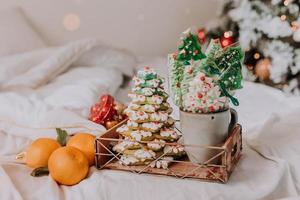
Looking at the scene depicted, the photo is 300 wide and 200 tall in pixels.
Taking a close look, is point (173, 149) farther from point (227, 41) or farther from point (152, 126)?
point (227, 41)

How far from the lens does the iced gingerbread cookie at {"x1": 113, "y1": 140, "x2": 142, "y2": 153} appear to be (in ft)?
3.13

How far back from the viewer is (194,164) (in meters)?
0.94

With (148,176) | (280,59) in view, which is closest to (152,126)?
(148,176)

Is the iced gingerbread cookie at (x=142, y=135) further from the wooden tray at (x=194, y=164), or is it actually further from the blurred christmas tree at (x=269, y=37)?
the blurred christmas tree at (x=269, y=37)

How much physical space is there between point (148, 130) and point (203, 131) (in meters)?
0.12

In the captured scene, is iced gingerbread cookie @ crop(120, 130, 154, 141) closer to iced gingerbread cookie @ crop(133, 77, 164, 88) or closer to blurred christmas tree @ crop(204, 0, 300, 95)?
iced gingerbread cookie @ crop(133, 77, 164, 88)

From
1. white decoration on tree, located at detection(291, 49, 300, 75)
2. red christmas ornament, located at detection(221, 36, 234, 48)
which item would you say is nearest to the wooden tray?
red christmas ornament, located at detection(221, 36, 234, 48)

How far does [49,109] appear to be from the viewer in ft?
4.46

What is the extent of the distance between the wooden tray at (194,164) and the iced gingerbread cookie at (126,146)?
0.01 m

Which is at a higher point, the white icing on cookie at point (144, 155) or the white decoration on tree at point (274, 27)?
the white decoration on tree at point (274, 27)

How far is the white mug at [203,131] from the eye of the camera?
907 mm

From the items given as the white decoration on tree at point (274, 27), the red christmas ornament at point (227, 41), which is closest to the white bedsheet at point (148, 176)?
the red christmas ornament at point (227, 41)

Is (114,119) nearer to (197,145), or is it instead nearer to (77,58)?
(197,145)

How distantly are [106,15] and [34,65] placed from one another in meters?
0.74
